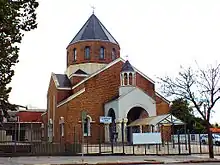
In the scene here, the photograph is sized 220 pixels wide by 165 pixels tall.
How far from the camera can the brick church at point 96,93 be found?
152 feet

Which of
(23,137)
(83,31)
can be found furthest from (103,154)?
(83,31)

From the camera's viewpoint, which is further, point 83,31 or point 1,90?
point 83,31

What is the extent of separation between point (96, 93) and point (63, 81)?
28.7 ft

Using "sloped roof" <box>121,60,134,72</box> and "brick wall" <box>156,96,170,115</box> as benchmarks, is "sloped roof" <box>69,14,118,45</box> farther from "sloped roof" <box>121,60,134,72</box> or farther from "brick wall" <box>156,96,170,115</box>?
"brick wall" <box>156,96,170,115</box>

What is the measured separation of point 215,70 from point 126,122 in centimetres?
1918

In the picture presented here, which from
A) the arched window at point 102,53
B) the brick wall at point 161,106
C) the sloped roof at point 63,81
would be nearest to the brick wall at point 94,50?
the arched window at point 102,53

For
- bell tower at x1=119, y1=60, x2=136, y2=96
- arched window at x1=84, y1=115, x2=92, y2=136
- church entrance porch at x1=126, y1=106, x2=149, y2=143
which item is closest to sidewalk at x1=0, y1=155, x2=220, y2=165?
church entrance porch at x1=126, y1=106, x2=149, y2=143

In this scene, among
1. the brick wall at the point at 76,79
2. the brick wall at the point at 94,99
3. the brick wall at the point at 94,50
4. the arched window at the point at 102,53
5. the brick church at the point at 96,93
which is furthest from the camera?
the arched window at the point at 102,53

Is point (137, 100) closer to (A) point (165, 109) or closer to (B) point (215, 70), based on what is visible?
(A) point (165, 109)

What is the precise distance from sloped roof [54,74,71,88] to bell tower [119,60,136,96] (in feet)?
31.4

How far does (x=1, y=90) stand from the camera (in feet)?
66.2

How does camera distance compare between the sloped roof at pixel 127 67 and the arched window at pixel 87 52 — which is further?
the arched window at pixel 87 52

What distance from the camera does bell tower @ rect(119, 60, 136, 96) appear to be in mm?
48688

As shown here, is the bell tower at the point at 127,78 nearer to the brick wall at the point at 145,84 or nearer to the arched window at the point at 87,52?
the brick wall at the point at 145,84
